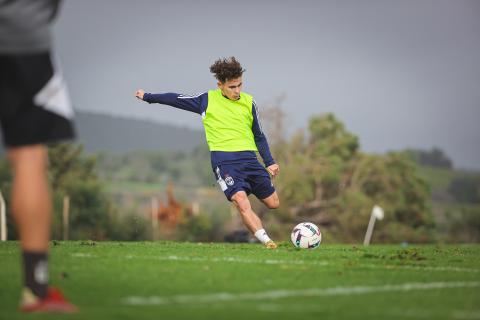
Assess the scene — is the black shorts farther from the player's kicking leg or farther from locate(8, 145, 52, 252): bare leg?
the player's kicking leg

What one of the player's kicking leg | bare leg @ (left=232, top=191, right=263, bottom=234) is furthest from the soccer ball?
bare leg @ (left=232, top=191, right=263, bottom=234)

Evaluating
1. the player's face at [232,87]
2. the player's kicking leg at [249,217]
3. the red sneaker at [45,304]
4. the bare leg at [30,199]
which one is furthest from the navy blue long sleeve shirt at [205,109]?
the red sneaker at [45,304]

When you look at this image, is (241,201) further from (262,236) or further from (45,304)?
(45,304)

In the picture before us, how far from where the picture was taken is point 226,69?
1183 cm

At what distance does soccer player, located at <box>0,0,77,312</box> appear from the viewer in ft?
17.3

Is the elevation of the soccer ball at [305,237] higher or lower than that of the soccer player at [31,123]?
lower

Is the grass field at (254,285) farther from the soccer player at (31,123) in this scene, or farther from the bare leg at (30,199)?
the bare leg at (30,199)

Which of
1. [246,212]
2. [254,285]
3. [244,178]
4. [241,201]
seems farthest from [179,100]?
[254,285]

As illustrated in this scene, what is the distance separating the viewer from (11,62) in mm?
5359

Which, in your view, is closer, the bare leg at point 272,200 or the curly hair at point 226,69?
the curly hair at point 226,69

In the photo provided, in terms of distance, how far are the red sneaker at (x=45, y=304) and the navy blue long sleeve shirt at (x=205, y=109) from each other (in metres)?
6.77

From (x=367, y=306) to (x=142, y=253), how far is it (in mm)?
4358

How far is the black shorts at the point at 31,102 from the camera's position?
211 inches

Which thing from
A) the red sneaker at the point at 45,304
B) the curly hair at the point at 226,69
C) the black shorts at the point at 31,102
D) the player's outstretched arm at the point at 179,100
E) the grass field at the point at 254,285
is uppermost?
the curly hair at the point at 226,69
